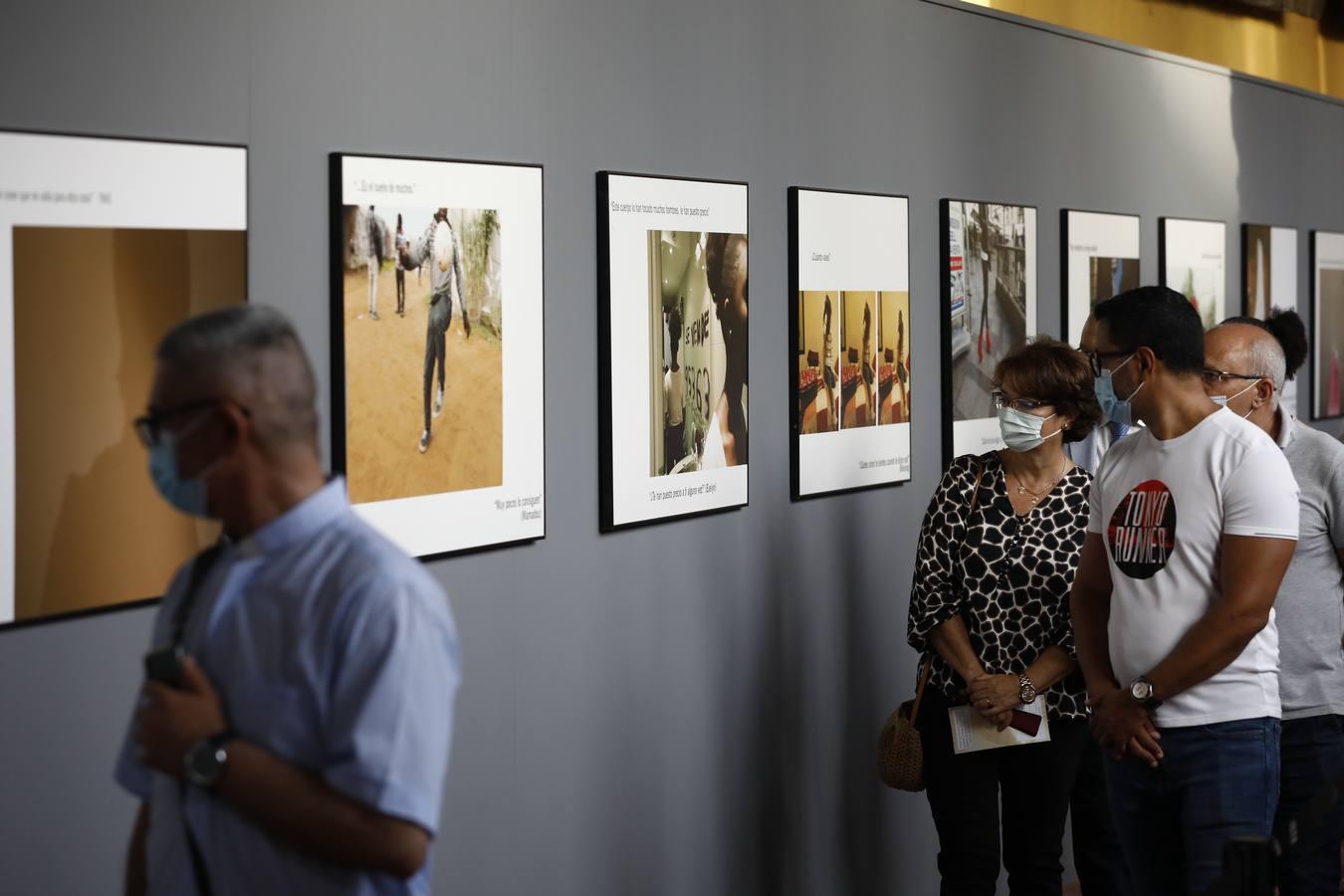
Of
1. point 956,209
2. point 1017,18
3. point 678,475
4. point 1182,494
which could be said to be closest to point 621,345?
point 678,475

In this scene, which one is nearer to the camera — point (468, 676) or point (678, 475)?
point (468, 676)

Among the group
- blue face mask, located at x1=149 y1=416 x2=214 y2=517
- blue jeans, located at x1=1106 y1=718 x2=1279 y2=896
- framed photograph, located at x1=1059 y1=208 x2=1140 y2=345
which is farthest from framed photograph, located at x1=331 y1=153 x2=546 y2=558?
framed photograph, located at x1=1059 y1=208 x2=1140 y2=345

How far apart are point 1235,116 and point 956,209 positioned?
3.63 meters

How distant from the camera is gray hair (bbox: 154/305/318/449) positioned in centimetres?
218

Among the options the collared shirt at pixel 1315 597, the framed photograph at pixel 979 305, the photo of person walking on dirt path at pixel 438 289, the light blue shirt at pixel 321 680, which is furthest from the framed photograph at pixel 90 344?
the framed photograph at pixel 979 305

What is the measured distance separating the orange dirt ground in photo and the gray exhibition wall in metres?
0.14

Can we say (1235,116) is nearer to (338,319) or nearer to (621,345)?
(621,345)

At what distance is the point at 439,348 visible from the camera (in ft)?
12.9

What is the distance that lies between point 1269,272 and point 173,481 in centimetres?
862

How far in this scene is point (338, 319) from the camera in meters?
3.65

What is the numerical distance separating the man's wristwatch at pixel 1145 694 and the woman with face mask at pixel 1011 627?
30.1 inches

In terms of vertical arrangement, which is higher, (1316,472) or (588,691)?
(1316,472)

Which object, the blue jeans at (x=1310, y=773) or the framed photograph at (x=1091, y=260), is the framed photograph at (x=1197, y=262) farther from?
the blue jeans at (x=1310, y=773)

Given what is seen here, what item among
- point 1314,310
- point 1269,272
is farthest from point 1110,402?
point 1314,310
